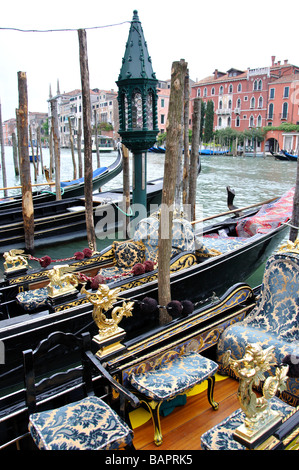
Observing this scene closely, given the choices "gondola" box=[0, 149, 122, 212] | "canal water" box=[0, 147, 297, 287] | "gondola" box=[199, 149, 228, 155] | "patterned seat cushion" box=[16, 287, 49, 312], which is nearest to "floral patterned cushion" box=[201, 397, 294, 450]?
"patterned seat cushion" box=[16, 287, 49, 312]

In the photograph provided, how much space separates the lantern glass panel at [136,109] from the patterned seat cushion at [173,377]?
269 centimetres

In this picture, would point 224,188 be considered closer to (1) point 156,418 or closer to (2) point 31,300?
(2) point 31,300

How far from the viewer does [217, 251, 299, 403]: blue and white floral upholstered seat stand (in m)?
2.15

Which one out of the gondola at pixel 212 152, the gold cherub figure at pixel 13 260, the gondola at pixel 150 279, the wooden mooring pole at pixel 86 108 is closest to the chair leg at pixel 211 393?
the gondola at pixel 150 279

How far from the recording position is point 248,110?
99.1ft

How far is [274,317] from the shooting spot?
225 centimetres

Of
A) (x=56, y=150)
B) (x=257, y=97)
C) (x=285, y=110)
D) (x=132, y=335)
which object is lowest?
(x=132, y=335)

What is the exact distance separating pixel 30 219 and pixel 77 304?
3.19 meters

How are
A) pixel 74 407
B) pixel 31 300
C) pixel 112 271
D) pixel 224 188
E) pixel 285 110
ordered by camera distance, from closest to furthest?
pixel 74 407
pixel 31 300
pixel 112 271
pixel 224 188
pixel 285 110

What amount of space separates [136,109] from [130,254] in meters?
1.54

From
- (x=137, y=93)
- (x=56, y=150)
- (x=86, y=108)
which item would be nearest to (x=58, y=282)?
(x=137, y=93)
